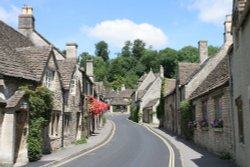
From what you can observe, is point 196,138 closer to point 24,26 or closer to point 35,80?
point 35,80

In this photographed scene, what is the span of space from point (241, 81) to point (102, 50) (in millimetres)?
150263

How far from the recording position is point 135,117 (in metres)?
74.6

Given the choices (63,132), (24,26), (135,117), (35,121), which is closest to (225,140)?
(35,121)

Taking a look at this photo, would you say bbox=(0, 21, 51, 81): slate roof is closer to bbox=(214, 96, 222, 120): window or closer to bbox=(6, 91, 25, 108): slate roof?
bbox=(6, 91, 25, 108): slate roof

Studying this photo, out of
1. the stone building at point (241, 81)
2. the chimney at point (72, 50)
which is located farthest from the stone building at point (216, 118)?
the chimney at point (72, 50)

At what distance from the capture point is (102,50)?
163 meters

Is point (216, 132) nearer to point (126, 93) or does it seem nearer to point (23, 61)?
point (23, 61)

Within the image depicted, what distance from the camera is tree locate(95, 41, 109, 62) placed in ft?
533

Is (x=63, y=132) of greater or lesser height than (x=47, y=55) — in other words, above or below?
below

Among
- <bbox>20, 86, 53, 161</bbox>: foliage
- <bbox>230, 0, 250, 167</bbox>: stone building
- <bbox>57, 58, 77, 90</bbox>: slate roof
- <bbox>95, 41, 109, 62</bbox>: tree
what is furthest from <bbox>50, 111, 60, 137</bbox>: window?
<bbox>95, 41, 109, 62</bbox>: tree

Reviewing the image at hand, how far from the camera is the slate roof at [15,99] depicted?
680 inches

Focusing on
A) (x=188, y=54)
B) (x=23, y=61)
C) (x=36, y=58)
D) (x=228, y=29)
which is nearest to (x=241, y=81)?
(x=23, y=61)

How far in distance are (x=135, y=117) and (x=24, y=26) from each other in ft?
142

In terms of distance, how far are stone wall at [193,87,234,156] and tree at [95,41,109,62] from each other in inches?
5336
